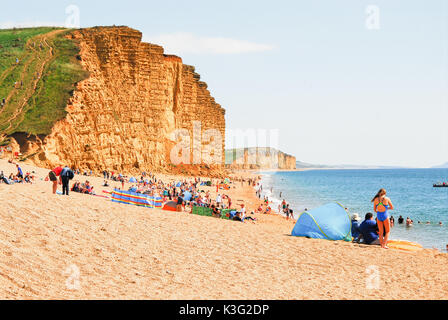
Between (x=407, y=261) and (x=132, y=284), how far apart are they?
24.1ft

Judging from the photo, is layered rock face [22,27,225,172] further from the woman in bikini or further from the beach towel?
the woman in bikini

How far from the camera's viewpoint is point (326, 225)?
15.2m

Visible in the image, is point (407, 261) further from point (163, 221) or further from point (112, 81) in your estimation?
point (112, 81)

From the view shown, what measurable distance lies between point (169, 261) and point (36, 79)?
3779 centimetres

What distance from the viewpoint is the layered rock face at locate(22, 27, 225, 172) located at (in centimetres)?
3928

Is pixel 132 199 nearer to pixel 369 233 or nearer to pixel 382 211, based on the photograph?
pixel 369 233

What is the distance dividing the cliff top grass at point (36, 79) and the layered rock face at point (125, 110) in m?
1.10

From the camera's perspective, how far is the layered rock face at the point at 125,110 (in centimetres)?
3928

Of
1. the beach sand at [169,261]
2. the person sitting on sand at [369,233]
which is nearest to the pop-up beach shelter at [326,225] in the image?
the person sitting on sand at [369,233]
